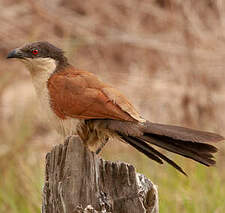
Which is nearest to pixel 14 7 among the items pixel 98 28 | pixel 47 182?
pixel 98 28

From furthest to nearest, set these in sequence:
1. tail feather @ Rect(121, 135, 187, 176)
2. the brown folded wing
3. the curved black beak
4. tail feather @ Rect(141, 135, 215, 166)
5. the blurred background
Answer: the blurred background
the curved black beak
the brown folded wing
tail feather @ Rect(121, 135, 187, 176)
tail feather @ Rect(141, 135, 215, 166)

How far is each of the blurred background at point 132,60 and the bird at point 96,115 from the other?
146 centimetres

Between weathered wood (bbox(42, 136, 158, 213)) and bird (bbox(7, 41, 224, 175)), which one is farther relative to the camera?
bird (bbox(7, 41, 224, 175))

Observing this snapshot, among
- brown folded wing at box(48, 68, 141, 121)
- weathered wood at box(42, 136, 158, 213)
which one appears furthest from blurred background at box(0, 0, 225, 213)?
weathered wood at box(42, 136, 158, 213)

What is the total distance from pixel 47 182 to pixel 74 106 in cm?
77

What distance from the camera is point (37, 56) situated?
127 inches

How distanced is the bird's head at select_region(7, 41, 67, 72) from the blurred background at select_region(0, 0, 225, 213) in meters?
1.42

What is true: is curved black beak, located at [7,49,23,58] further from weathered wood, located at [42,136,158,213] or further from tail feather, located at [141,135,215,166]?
weathered wood, located at [42,136,158,213]

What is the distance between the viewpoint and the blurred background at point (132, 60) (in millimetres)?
5297

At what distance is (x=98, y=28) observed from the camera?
7.22m

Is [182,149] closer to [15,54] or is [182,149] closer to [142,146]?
[142,146]

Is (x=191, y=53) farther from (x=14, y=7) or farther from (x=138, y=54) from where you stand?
(x=14, y=7)

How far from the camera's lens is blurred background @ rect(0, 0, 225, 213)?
5297 millimetres

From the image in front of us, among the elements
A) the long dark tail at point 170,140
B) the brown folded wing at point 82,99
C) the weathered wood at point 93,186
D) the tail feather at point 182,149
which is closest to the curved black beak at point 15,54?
the brown folded wing at point 82,99
